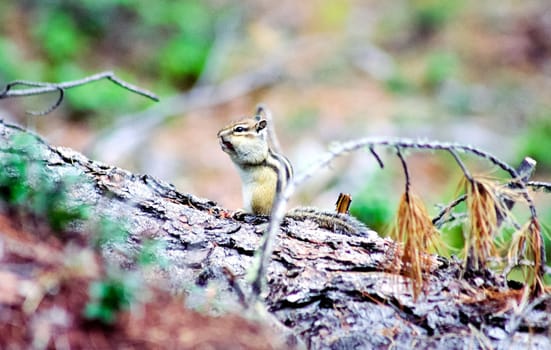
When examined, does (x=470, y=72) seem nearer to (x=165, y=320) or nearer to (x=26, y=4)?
(x=26, y=4)

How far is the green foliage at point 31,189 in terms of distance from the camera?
236cm

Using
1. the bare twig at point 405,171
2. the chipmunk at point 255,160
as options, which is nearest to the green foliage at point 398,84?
the chipmunk at point 255,160

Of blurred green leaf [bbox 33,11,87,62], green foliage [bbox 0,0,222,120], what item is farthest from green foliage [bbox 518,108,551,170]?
blurred green leaf [bbox 33,11,87,62]

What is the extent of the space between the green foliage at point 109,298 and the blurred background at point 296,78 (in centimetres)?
536

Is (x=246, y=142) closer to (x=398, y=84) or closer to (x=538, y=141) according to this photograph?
(x=538, y=141)

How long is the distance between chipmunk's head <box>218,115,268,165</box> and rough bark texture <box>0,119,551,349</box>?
920 millimetres

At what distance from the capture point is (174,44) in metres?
11.0

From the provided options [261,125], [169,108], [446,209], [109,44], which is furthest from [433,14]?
[446,209]

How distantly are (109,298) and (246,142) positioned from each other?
2.04 m

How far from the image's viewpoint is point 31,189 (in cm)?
248

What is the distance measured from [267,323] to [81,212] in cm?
77

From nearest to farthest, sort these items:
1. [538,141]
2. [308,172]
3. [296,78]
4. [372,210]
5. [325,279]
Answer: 1. [308,172]
2. [325,279]
3. [372,210]
4. [538,141]
5. [296,78]

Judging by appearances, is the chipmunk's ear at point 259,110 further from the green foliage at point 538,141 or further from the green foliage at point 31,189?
the green foliage at point 538,141

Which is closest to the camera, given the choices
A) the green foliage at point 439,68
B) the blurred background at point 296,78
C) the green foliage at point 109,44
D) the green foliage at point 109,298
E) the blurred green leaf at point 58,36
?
the green foliage at point 109,298
